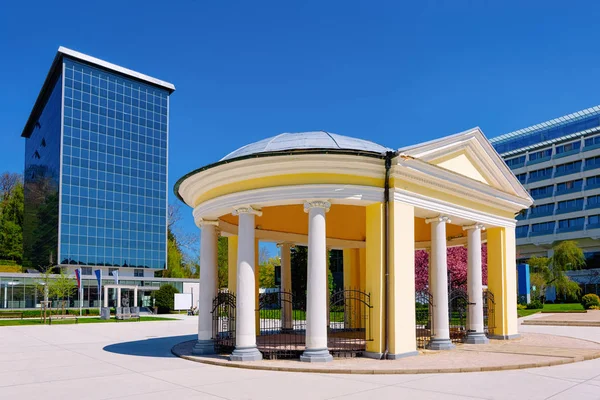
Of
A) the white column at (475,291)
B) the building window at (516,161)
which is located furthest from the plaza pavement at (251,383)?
the building window at (516,161)

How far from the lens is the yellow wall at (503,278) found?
799 inches

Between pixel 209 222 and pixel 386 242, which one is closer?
pixel 386 242

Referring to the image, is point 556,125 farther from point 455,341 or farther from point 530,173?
point 455,341

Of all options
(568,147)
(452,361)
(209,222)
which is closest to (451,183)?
(452,361)

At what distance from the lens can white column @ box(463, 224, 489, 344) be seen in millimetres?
18556

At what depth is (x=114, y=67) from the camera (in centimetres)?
7894

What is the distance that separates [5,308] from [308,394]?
57807 millimetres

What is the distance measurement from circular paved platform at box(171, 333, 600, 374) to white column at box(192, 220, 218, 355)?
1.91ft

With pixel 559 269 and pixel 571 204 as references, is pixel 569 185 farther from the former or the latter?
pixel 559 269

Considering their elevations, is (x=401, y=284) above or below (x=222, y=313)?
above

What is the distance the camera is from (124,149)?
79375mm

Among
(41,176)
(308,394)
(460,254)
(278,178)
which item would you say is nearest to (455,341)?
(278,178)

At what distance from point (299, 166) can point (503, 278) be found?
34.5 ft

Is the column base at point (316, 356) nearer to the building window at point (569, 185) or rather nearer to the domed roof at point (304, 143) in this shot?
the domed roof at point (304, 143)
